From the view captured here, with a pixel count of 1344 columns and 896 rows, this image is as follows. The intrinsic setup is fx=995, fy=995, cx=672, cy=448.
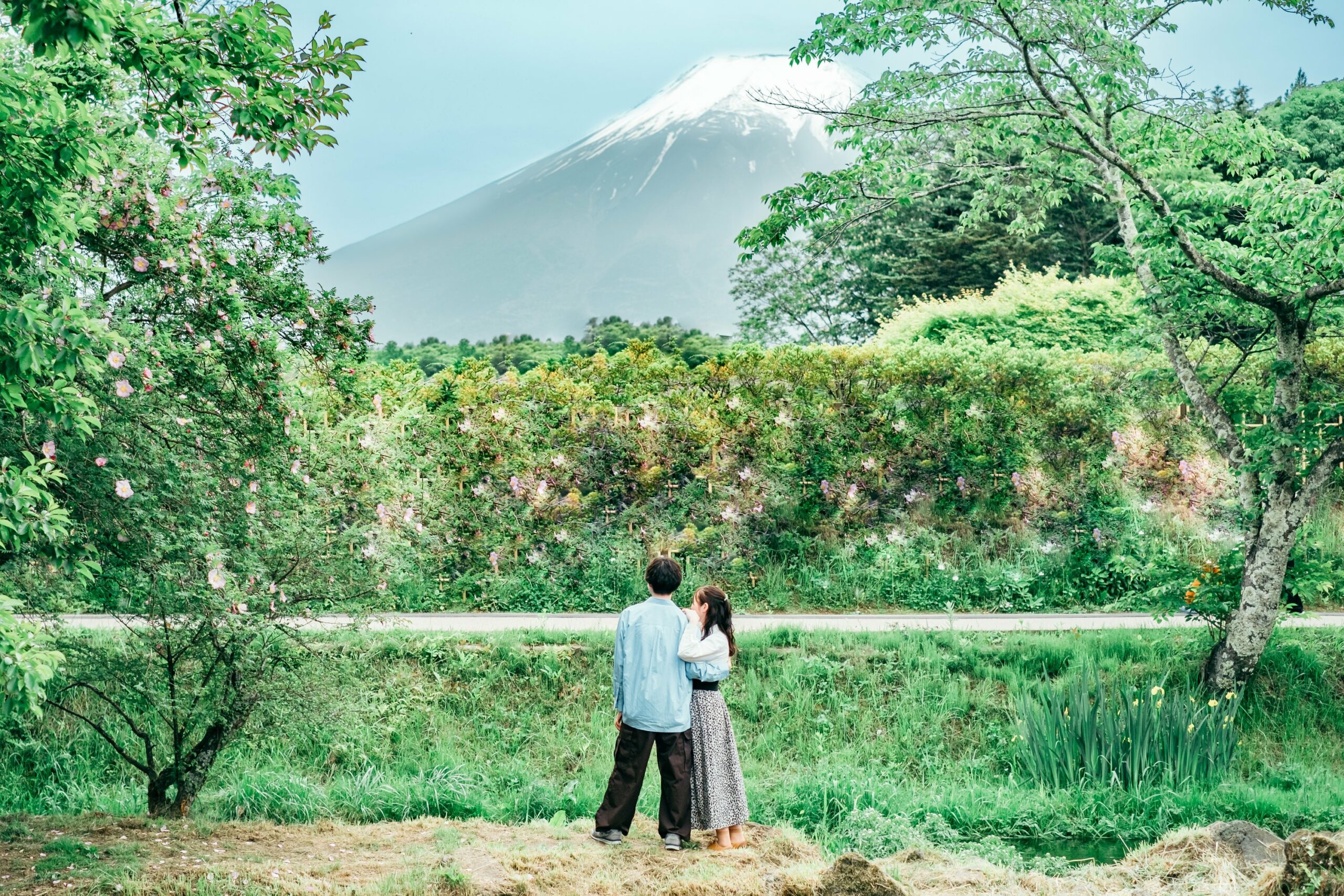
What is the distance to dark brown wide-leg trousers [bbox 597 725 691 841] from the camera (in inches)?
212

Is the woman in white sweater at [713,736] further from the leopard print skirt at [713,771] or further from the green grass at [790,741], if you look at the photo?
the green grass at [790,741]

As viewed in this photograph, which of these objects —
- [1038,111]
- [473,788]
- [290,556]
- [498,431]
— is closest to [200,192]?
[290,556]

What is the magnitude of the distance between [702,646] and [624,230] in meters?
116

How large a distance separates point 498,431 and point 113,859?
573 centimetres

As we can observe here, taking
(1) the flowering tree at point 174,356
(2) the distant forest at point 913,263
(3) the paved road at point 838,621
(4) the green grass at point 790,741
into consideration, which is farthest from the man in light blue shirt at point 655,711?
(2) the distant forest at point 913,263

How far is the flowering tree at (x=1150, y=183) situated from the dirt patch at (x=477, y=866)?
3.30 metres

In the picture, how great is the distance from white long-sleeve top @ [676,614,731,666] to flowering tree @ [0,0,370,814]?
230cm

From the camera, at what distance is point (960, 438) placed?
10719 mm

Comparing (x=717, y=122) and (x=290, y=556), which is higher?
(x=717, y=122)

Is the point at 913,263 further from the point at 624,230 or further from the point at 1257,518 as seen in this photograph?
the point at 624,230

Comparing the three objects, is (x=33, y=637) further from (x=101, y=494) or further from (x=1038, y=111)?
(x=1038, y=111)

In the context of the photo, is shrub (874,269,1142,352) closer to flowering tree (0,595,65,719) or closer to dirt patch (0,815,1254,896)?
dirt patch (0,815,1254,896)

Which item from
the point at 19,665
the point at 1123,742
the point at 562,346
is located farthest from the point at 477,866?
the point at 562,346

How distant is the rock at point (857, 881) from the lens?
4574 millimetres
